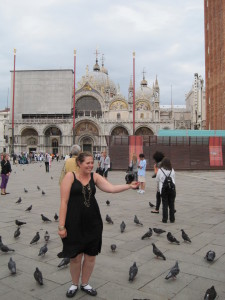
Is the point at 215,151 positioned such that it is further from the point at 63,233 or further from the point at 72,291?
the point at 63,233

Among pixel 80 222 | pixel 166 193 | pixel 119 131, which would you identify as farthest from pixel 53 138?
pixel 80 222

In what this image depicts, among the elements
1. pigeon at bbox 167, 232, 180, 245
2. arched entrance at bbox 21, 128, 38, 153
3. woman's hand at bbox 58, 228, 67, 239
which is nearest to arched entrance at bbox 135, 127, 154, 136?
arched entrance at bbox 21, 128, 38, 153

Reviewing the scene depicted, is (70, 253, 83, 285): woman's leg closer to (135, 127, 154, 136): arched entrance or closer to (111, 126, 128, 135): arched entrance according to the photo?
(111, 126, 128, 135): arched entrance

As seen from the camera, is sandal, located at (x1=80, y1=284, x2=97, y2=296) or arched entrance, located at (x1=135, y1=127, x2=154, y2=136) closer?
sandal, located at (x1=80, y1=284, x2=97, y2=296)

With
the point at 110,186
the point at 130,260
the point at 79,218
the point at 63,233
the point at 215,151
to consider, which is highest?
the point at 215,151

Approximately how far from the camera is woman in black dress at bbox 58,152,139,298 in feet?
9.75

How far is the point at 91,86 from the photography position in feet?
186

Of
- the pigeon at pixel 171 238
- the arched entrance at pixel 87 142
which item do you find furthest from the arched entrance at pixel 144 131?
the pigeon at pixel 171 238

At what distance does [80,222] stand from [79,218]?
5 centimetres

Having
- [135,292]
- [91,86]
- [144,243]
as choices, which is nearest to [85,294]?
[135,292]

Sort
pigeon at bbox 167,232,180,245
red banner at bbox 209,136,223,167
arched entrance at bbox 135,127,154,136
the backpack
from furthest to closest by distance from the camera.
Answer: arched entrance at bbox 135,127,154,136
red banner at bbox 209,136,223,167
the backpack
pigeon at bbox 167,232,180,245

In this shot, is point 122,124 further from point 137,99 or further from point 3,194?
point 3,194

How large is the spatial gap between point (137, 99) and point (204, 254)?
5541 centimetres

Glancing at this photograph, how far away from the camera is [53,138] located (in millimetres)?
53938
